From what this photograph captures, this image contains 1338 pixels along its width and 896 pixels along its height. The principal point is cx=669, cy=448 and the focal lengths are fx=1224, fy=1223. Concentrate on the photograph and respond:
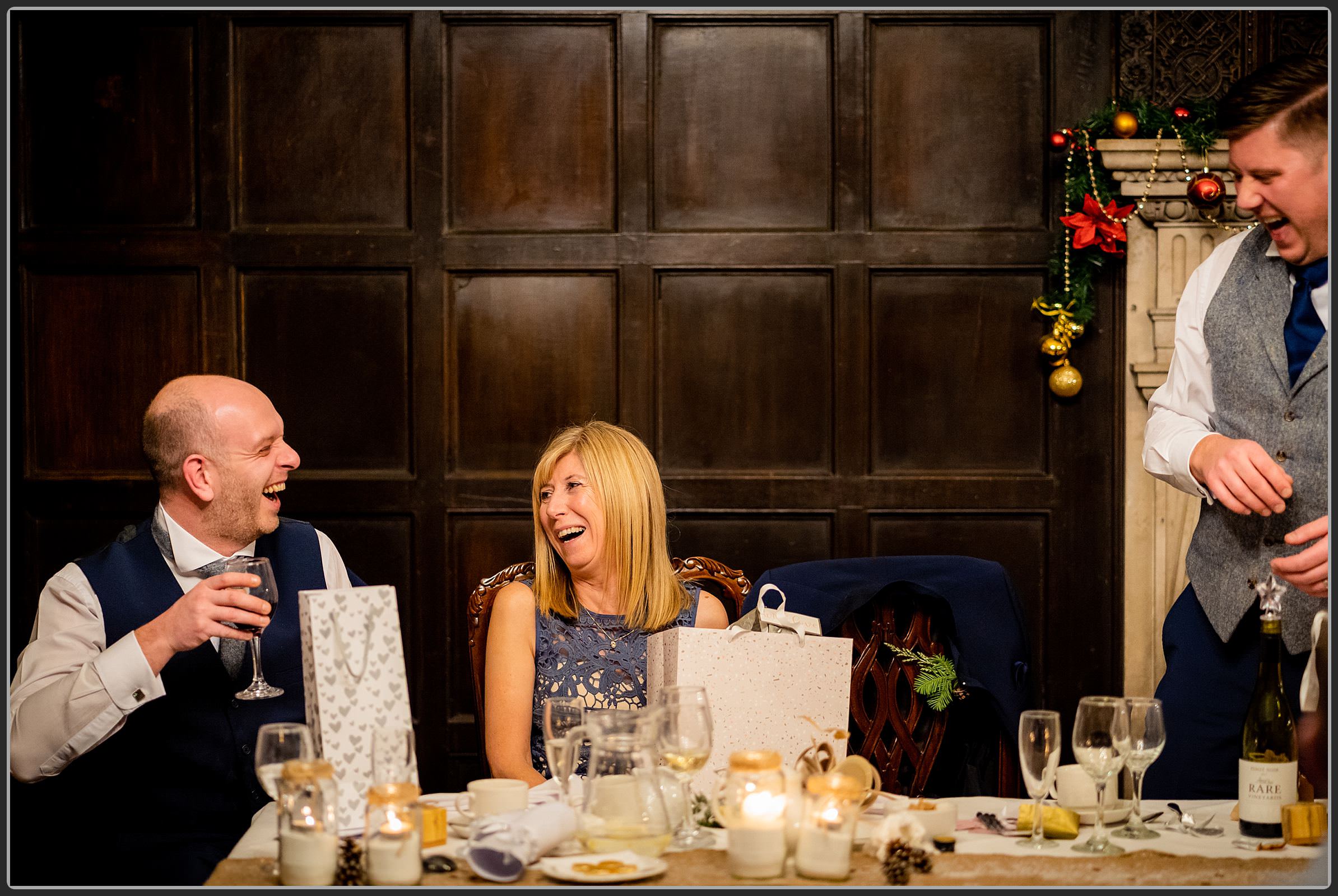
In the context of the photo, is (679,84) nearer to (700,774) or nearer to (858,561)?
(858,561)

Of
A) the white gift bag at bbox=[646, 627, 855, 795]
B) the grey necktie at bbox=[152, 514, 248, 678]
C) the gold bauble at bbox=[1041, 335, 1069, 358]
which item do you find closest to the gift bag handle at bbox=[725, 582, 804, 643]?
the white gift bag at bbox=[646, 627, 855, 795]

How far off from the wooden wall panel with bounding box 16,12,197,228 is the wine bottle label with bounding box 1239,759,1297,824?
3.25 metres

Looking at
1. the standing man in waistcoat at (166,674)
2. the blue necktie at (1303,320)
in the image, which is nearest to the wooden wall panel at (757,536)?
the standing man in waistcoat at (166,674)

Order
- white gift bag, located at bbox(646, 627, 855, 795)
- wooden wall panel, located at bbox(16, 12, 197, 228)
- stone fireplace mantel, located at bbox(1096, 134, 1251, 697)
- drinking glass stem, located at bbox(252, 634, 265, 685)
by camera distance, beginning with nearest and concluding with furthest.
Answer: white gift bag, located at bbox(646, 627, 855, 795)
drinking glass stem, located at bbox(252, 634, 265, 685)
stone fireplace mantel, located at bbox(1096, 134, 1251, 697)
wooden wall panel, located at bbox(16, 12, 197, 228)

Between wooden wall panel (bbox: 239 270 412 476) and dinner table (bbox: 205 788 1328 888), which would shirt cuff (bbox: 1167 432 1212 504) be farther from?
wooden wall panel (bbox: 239 270 412 476)

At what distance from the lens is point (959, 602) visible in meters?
2.35

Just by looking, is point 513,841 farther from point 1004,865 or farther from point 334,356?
point 334,356

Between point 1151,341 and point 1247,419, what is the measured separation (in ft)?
5.19

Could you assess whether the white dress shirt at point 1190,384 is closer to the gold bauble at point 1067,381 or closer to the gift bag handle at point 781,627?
the gift bag handle at point 781,627

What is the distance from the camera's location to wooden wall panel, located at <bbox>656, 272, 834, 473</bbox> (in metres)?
3.70

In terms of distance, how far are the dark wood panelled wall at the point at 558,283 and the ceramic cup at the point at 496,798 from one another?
2.09m

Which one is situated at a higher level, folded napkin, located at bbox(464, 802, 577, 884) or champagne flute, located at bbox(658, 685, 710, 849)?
champagne flute, located at bbox(658, 685, 710, 849)

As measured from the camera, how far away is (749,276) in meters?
3.70

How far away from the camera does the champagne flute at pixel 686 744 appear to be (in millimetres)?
1555
